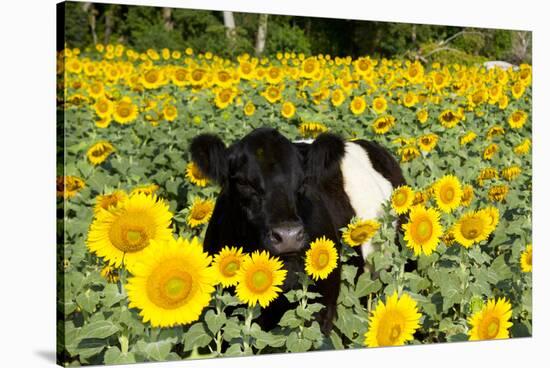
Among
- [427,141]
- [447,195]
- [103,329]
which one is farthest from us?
[427,141]

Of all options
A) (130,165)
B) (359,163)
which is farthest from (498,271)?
(130,165)

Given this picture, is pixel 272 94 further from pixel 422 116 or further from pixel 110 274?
pixel 110 274

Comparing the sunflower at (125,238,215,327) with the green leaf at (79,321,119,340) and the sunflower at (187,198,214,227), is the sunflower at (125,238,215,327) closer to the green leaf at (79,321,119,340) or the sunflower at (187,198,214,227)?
the green leaf at (79,321,119,340)

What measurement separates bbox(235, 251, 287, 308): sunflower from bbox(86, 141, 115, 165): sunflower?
205cm

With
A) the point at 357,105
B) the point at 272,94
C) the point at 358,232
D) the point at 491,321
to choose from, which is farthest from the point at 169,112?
the point at 491,321

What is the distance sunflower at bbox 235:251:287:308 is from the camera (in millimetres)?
4270

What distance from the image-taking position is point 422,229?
16.3 feet

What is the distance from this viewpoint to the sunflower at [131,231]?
3.93 metres

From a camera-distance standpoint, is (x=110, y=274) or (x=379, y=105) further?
(x=379, y=105)

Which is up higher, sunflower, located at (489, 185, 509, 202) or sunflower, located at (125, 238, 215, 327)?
sunflower, located at (489, 185, 509, 202)

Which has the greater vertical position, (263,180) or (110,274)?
(263,180)

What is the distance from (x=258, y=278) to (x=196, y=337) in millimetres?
473

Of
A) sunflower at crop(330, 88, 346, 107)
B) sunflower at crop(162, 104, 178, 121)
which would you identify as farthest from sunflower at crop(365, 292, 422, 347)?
sunflower at crop(162, 104, 178, 121)

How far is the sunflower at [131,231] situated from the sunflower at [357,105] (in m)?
3.62
